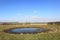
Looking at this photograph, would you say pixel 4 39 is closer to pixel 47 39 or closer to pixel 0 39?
pixel 0 39

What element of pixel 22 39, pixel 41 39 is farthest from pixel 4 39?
pixel 41 39

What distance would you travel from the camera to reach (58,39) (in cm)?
2178

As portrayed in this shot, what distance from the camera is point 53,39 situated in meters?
21.6

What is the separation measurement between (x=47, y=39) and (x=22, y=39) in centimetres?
536

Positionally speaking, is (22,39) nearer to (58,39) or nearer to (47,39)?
(47,39)

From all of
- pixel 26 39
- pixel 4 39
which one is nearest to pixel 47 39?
pixel 26 39

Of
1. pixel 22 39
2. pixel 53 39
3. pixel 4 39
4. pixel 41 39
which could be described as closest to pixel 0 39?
pixel 4 39

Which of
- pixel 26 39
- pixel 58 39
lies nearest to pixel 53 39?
pixel 58 39

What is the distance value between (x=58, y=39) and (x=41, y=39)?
3647 mm

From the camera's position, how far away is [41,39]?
2173cm

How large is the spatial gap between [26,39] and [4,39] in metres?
4.72

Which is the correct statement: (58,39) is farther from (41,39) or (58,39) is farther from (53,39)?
(41,39)

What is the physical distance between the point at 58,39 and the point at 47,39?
7.86 feet

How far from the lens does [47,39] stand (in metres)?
21.6
